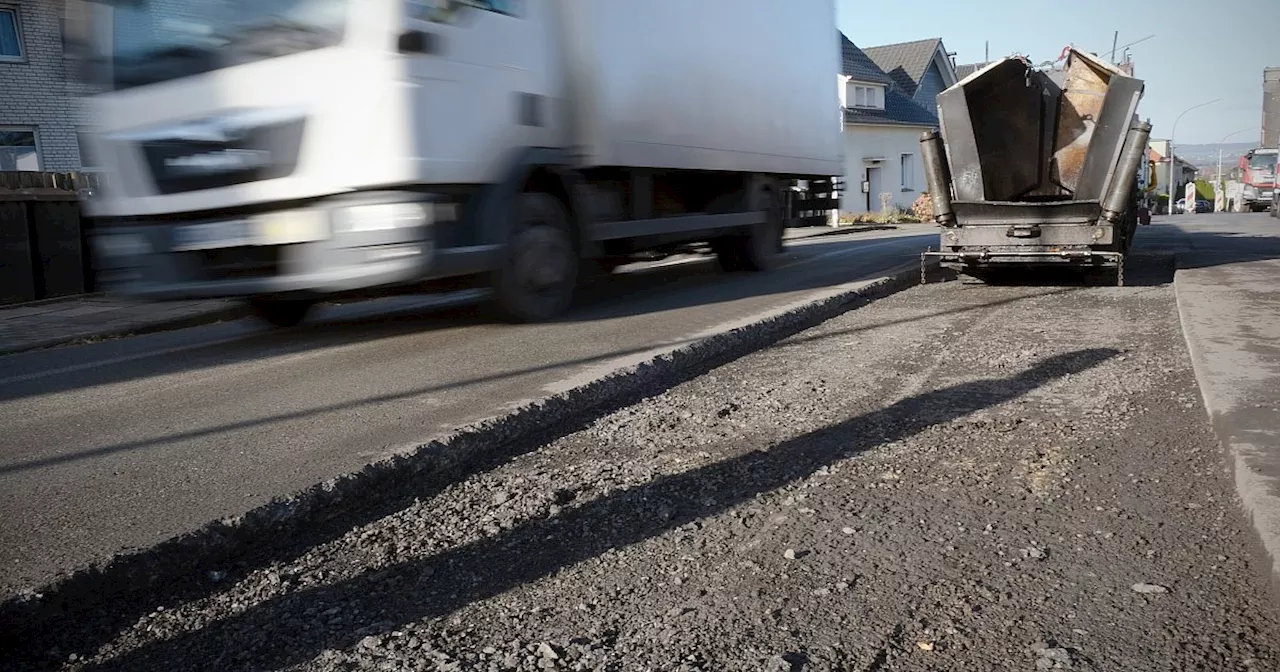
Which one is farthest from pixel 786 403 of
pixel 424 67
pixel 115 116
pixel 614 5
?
pixel 115 116

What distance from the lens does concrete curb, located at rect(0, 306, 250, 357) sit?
7.71 m

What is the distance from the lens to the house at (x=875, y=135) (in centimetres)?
3766

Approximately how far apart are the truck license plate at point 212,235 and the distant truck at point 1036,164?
677cm

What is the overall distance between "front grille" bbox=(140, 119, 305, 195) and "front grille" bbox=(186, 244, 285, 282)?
468 millimetres

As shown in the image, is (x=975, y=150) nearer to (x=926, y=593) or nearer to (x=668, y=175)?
(x=668, y=175)

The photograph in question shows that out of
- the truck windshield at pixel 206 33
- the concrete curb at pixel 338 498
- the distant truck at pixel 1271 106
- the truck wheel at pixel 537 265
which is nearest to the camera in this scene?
the concrete curb at pixel 338 498

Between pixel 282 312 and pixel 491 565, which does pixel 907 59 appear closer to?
pixel 282 312

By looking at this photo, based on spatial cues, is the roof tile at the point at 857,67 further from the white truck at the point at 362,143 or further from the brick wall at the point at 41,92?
the white truck at the point at 362,143

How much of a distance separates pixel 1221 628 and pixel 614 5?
7015mm

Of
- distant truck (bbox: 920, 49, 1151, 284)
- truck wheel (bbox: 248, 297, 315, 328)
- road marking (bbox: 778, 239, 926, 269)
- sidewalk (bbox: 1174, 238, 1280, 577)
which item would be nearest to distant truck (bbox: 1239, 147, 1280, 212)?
road marking (bbox: 778, 239, 926, 269)

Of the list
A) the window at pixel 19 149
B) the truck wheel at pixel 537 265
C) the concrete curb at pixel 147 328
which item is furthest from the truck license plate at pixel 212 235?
the window at pixel 19 149

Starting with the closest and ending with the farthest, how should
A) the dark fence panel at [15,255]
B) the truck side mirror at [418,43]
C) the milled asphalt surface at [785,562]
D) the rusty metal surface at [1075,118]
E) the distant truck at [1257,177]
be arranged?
the milled asphalt surface at [785,562] < the truck side mirror at [418,43] < the rusty metal surface at [1075,118] < the dark fence panel at [15,255] < the distant truck at [1257,177]

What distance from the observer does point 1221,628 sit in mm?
2332

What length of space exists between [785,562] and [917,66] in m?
46.4
